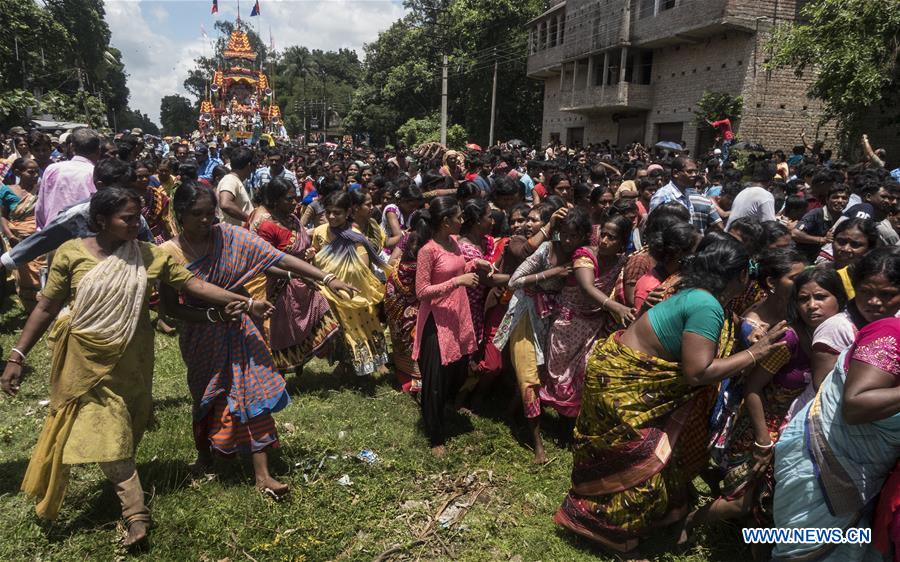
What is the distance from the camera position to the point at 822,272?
2.56 meters

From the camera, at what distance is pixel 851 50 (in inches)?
483

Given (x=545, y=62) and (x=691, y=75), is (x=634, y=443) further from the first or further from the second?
(x=545, y=62)

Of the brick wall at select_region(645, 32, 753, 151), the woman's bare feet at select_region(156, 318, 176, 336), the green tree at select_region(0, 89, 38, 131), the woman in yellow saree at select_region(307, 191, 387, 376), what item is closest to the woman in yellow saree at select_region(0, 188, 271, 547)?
the woman in yellow saree at select_region(307, 191, 387, 376)

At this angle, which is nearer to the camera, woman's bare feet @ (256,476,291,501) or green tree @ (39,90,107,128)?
woman's bare feet @ (256,476,291,501)

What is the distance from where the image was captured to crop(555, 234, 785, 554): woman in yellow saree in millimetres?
2514

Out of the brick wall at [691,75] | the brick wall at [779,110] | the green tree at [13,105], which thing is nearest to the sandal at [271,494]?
the brick wall at [779,110]

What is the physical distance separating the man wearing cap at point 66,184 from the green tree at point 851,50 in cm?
1406

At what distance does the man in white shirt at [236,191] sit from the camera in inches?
215

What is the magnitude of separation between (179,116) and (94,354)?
10242cm

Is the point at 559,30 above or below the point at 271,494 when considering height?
above

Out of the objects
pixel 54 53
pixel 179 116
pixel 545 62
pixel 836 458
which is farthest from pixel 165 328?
pixel 179 116

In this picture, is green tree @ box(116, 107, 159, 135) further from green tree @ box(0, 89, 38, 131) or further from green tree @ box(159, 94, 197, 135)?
green tree @ box(0, 89, 38, 131)

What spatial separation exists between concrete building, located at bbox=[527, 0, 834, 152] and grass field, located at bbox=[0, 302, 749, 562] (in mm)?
18160

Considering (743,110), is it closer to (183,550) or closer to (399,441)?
(399,441)
